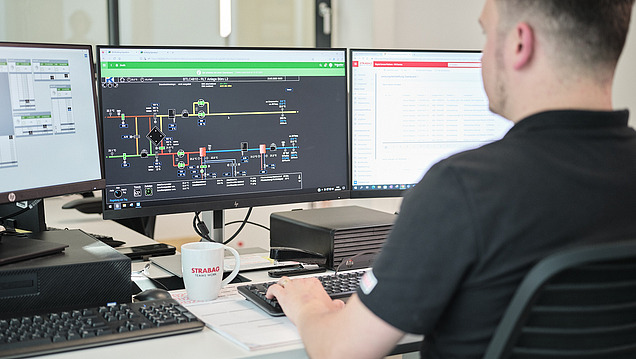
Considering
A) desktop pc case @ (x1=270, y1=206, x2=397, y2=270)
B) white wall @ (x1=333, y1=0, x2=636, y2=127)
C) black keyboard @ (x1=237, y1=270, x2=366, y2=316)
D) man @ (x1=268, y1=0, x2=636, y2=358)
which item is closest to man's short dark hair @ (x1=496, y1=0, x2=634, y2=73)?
man @ (x1=268, y1=0, x2=636, y2=358)

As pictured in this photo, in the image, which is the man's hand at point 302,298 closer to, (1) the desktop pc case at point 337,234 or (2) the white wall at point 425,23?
Answer: (1) the desktop pc case at point 337,234

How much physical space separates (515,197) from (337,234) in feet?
2.67

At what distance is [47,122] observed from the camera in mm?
1351

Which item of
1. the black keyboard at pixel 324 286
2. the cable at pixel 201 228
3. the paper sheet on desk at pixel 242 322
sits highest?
the cable at pixel 201 228

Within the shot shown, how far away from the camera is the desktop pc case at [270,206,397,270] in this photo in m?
1.64

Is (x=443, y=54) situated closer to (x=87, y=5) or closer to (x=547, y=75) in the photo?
(x=547, y=75)

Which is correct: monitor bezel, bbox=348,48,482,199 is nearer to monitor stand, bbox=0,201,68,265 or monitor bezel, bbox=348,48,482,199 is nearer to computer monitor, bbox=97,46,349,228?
computer monitor, bbox=97,46,349,228

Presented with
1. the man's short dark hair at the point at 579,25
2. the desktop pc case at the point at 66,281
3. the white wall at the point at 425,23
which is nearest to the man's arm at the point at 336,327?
the desktop pc case at the point at 66,281

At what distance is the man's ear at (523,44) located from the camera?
914mm

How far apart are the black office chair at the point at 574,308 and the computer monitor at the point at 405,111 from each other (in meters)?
0.92

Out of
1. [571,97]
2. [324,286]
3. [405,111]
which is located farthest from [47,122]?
[571,97]

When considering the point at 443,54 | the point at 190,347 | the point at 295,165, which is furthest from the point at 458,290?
the point at 443,54

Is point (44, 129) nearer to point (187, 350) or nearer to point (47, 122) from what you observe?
point (47, 122)

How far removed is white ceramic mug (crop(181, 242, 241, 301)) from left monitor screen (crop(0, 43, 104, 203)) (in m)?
0.27
